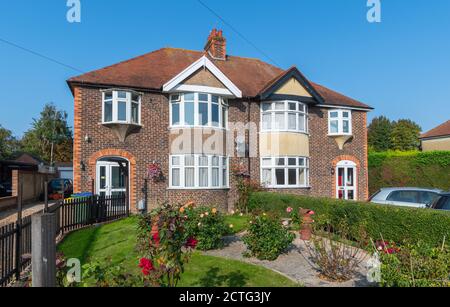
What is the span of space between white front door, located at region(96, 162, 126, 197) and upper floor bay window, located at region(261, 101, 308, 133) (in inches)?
314

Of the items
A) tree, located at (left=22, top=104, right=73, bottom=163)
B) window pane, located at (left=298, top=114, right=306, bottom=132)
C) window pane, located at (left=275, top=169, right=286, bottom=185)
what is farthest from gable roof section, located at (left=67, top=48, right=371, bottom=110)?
tree, located at (left=22, top=104, right=73, bottom=163)

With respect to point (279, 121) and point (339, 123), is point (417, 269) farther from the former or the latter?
point (339, 123)

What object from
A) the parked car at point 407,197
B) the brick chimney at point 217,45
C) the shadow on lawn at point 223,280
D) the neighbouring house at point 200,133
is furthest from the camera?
the brick chimney at point 217,45

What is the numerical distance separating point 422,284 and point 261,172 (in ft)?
43.8

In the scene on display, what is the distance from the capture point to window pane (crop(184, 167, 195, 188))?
15.6 m

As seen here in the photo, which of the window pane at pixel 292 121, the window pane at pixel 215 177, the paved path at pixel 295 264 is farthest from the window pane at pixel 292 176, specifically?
the paved path at pixel 295 264

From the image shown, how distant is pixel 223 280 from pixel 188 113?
10.6 metres

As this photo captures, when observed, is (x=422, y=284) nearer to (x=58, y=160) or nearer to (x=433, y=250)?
(x=433, y=250)

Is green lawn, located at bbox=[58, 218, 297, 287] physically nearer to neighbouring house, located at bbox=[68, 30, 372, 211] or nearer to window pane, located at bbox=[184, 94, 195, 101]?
neighbouring house, located at bbox=[68, 30, 372, 211]

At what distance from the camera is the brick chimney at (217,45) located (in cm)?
2053

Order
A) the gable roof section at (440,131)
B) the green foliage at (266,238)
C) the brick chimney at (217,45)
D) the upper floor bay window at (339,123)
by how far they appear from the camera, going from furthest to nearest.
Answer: the gable roof section at (440,131), the brick chimney at (217,45), the upper floor bay window at (339,123), the green foliage at (266,238)

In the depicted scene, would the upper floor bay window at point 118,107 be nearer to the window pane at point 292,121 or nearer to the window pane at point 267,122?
the window pane at point 267,122

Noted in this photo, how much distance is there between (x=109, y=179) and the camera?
15734 mm

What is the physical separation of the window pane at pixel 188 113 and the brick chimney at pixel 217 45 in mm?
6181
